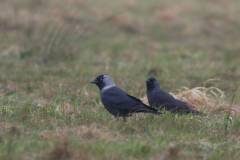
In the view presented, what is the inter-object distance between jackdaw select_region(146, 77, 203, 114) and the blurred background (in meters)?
1.11

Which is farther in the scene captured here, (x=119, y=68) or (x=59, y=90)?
(x=119, y=68)

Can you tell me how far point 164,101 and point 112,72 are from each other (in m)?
3.35

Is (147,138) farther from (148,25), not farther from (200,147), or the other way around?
(148,25)

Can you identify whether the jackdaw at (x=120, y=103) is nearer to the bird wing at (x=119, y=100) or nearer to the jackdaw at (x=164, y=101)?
the bird wing at (x=119, y=100)

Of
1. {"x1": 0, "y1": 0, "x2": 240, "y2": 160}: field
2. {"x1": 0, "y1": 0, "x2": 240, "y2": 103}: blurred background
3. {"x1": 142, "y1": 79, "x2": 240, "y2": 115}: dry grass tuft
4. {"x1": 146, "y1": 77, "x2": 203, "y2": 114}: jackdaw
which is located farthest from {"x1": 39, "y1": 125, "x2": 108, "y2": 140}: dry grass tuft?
{"x1": 0, "y1": 0, "x2": 240, "y2": 103}: blurred background

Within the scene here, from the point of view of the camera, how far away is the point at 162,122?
4535 mm

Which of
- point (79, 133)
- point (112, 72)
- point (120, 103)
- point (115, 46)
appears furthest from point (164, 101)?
point (115, 46)

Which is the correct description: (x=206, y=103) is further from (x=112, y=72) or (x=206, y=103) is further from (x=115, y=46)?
(x=115, y=46)

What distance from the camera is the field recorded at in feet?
11.4

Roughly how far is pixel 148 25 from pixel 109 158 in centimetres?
1172

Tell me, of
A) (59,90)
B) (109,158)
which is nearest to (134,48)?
(59,90)

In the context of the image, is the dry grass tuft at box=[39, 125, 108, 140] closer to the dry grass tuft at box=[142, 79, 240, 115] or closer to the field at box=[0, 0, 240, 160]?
the field at box=[0, 0, 240, 160]

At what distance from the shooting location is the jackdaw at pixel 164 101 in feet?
17.1

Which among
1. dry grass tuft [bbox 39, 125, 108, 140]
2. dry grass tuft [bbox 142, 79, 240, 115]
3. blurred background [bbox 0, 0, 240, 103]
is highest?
blurred background [bbox 0, 0, 240, 103]
